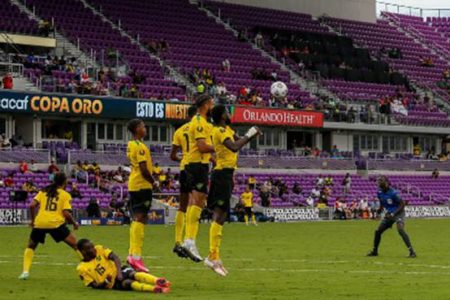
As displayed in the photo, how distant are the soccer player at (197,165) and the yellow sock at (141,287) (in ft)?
9.53

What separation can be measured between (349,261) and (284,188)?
40.7 m

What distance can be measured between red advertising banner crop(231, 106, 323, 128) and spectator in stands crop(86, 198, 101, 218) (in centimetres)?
1745

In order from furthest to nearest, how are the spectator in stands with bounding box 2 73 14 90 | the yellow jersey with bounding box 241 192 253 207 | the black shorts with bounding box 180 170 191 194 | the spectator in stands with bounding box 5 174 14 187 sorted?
the spectator in stands with bounding box 2 73 14 90 → the yellow jersey with bounding box 241 192 253 207 → the spectator in stands with bounding box 5 174 14 187 → the black shorts with bounding box 180 170 191 194

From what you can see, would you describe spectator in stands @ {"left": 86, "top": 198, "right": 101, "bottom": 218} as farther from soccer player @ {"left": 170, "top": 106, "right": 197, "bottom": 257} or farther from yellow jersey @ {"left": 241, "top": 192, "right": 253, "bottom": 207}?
soccer player @ {"left": 170, "top": 106, "right": 197, "bottom": 257}

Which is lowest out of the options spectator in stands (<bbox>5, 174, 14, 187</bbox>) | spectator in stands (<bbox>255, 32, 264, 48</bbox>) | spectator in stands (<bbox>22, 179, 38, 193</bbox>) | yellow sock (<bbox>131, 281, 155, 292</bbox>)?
spectator in stands (<bbox>22, 179, 38, 193</bbox>)

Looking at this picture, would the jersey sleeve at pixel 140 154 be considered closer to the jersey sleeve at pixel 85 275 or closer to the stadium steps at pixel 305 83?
the jersey sleeve at pixel 85 275

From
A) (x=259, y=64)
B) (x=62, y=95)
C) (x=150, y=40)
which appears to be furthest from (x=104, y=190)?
(x=259, y=64)

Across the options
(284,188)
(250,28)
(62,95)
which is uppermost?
(250,28)

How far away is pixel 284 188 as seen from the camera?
64.6 metres

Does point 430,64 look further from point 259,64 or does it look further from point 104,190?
point 104,190

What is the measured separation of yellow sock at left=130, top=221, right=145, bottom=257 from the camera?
724 inches

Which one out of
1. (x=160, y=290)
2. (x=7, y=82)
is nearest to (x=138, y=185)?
(x=160, y=290)

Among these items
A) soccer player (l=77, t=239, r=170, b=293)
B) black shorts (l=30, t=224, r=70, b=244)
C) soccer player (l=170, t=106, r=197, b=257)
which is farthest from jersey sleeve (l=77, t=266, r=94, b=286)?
soccer player (l=170, t=106, r=197, b=257)

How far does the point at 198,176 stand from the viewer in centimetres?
1969
